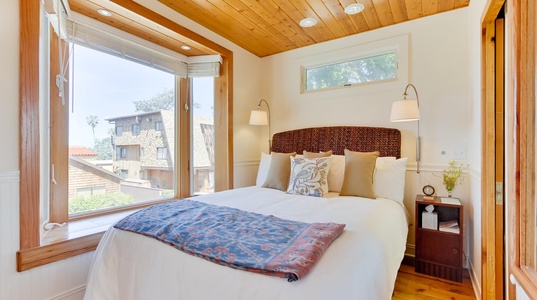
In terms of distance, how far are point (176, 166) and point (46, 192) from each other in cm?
132

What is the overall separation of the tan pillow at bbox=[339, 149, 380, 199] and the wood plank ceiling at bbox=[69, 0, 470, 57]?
1508 millimetres

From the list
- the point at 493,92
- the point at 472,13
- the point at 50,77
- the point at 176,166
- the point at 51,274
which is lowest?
the point at 51,274

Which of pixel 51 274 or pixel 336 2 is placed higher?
pixel 336 2

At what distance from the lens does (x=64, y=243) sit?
1.77 meters

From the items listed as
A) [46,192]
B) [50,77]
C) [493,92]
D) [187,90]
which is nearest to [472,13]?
[493,92]

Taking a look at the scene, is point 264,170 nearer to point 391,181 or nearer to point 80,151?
point 391,181

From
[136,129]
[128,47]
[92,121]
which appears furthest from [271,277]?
[128,47]

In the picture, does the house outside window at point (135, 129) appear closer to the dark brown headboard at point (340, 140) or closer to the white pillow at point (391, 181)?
the dark brown headboard at point (340, 140)

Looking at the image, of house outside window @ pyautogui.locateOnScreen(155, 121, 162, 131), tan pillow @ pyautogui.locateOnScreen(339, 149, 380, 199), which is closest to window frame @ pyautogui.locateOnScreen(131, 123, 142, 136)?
house outside window @ pyautogui.locateOnScreen(155, 121, 162, 131)

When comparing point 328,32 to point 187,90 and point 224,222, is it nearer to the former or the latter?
point 187,90

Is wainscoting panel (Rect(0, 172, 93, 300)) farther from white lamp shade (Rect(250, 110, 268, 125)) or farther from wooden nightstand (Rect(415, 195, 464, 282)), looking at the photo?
wooden nightstand (Rect(415, 195, 464, 282))

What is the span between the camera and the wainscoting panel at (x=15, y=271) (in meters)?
1.48

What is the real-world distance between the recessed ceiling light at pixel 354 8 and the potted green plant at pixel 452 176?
1.80m

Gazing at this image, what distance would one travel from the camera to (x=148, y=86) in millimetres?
2887
